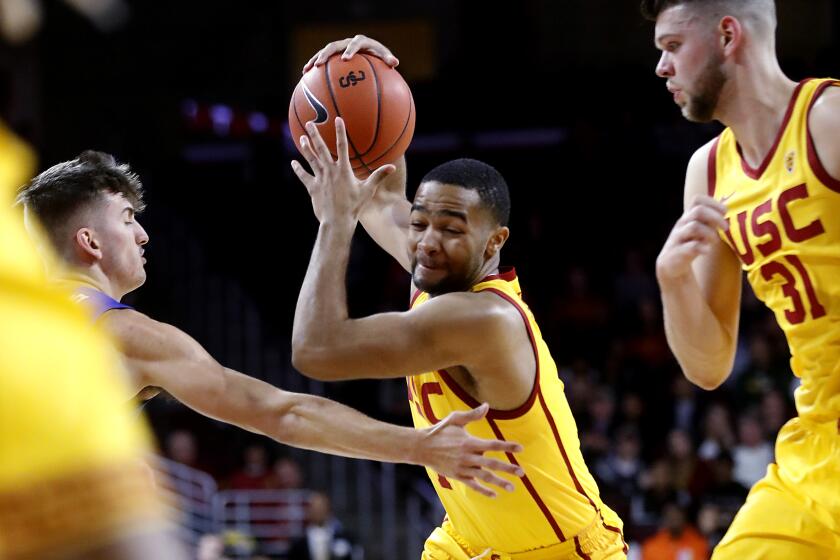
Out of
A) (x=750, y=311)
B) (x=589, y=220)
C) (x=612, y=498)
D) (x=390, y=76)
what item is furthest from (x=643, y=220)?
(x=390, y=76)

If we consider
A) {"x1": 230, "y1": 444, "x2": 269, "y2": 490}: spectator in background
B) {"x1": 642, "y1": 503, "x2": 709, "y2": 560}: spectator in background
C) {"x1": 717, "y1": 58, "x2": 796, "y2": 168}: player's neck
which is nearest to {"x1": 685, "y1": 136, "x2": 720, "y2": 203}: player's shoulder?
{"x1": 717, "y1": 58, "x2": 796, "y2": 168}: player's neck

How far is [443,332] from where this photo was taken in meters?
3.59

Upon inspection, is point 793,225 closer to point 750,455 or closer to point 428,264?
point 428,264

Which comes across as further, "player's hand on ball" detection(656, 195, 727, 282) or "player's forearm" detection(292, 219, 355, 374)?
"player's forearm" detection(292, 219, 355, 374)

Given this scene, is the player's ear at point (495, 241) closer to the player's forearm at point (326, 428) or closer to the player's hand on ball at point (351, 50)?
the player's forearm at point (326, 428)

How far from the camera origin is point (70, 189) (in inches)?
146

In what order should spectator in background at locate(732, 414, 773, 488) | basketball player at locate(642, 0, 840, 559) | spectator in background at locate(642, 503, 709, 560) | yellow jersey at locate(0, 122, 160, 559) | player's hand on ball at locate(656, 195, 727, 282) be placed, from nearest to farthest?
yellow jersey at locate(0, 122, 160, 559) < player's hand on ball at locate(656, 195, 727, 282) < basketball player at locate(642, 0, 840, 559) < spectator in background at locate(642, 503, 709, 560) < spectator in background at locate(732, 414, 773, 488)

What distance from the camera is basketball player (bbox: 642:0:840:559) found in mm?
3389

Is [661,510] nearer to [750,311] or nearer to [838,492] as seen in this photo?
[750,311]

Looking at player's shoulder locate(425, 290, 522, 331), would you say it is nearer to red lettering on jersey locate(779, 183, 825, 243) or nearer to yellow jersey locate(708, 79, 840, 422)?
yellow jersey locate(708, 79, 840, 422)

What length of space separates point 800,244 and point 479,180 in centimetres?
104

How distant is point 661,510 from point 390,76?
6396mm

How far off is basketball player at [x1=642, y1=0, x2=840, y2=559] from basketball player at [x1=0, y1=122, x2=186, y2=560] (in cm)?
241

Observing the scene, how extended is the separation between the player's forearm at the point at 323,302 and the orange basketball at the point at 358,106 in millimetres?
726
